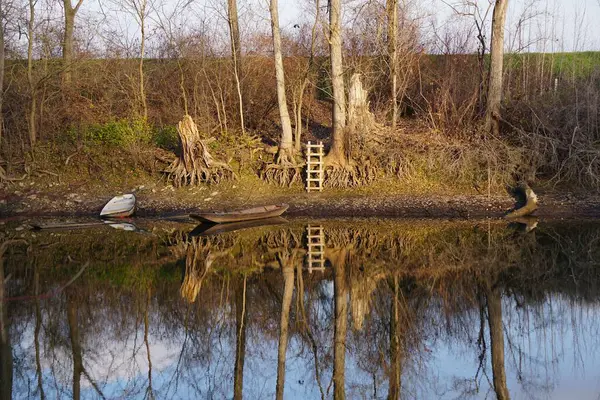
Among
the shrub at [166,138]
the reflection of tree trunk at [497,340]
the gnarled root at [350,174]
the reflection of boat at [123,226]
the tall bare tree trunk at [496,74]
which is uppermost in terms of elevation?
the tall bare tree trunk at [496,74]

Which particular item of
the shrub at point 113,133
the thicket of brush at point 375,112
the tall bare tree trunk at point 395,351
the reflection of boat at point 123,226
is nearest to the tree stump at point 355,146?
the thicket of brush at point 375,112

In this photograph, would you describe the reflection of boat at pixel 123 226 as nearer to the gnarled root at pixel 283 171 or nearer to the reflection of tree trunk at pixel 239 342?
the gnarled root at pixel 283 171

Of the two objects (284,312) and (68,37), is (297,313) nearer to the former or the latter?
(284,312)

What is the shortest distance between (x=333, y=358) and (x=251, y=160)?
15.7m

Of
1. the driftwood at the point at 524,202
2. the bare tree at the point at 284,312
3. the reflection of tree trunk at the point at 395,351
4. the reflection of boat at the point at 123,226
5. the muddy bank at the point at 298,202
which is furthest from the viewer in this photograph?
the muddy bank at the point at 298,202

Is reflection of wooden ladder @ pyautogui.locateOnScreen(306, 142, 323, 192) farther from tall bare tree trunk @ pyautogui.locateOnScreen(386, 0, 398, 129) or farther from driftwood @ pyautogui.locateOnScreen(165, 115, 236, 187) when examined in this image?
tall bare tree trunk @ pyautogui.locateOnScreen(386, 0, 398, 129)

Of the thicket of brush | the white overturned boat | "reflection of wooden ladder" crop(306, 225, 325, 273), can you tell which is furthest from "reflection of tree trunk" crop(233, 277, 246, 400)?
the thicket of brush

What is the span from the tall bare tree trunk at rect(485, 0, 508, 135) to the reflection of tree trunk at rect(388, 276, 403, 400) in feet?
45.7

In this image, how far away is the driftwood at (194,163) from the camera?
2247 cm

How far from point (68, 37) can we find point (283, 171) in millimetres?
10151

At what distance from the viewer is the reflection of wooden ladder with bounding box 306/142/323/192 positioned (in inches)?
870

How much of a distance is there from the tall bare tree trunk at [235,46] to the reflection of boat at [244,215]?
5450mm

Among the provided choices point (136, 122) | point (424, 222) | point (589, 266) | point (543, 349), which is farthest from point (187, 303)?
point (136, 122)

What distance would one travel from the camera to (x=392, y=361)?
8023 millimetres
